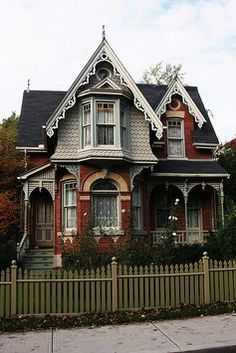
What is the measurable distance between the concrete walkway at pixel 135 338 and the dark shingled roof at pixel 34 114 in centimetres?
1334

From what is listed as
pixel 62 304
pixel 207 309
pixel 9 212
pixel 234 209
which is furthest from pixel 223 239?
pixel 9 212

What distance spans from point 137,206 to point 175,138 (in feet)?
16.4

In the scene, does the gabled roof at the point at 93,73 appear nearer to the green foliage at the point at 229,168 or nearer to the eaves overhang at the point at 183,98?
the eaves overhang at the point at 183,98

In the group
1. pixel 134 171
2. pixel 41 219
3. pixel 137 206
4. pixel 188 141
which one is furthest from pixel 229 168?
pixel 41 219

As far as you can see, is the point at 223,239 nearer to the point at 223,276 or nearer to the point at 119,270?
the point at 223,276

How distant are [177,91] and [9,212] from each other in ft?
33.8

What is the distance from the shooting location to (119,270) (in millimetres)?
11133

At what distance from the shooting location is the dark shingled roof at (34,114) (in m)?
21.8

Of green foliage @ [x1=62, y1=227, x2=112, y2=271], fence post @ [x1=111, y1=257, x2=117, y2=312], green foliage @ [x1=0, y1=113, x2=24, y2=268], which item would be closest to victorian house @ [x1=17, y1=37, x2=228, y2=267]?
green foliage @ [x1=0, y1=113, x2=24, y2=268]

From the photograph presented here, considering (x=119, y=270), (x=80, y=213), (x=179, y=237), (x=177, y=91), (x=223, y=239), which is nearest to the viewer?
(x=119, y=270)

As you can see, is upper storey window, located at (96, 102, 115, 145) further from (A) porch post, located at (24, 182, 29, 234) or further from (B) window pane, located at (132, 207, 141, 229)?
(A) porch post, located at (24, 182, 29, 234)

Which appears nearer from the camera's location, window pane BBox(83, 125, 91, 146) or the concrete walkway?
the concrete walkway

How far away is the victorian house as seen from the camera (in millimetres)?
17719

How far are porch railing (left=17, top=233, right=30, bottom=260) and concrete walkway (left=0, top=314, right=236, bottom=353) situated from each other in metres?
8.24
